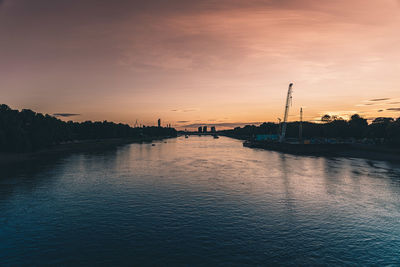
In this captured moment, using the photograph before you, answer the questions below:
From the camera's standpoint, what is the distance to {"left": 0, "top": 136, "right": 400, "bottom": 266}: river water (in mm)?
20688

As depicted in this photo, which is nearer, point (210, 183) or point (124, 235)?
point (124, 235)

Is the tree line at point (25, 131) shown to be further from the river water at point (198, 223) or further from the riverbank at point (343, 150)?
the riverbank at point (343, 150)

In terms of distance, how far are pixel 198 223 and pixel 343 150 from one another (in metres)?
123

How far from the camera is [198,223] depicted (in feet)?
91.1

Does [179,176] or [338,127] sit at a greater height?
[338,127]

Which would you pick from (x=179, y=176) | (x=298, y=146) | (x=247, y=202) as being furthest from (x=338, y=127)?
(x=247, y=202)

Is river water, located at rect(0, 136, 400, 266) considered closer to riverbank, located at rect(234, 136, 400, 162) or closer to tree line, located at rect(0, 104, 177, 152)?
riverbank, located at rect(234, 136, 400, 162)

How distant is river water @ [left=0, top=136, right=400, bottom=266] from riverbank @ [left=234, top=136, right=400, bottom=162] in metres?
59.8

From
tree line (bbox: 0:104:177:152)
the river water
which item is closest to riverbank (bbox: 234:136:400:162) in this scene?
the river water

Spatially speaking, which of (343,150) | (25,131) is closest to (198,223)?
(25,131)

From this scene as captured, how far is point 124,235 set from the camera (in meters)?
24.6

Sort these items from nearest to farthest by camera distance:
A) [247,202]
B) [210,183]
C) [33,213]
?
1. [33,213]
2. [247,202]
3. [210,183]

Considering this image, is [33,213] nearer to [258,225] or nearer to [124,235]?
[124,235]

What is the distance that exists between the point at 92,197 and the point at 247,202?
23.0 metres
